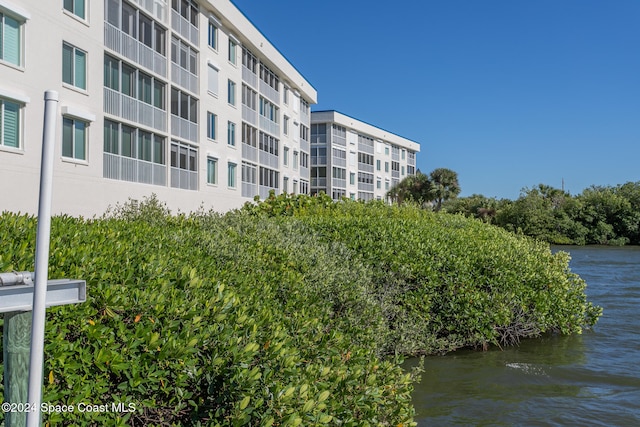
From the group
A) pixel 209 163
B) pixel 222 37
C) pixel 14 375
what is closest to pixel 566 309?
pixel 14 375

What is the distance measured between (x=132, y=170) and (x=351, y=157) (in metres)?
48.0

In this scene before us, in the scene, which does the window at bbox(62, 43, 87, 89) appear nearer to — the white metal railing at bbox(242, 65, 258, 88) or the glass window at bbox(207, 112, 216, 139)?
the glass window at bbox(207, 112, 216, 139)

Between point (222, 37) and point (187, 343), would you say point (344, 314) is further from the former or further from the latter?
point (222, 37)

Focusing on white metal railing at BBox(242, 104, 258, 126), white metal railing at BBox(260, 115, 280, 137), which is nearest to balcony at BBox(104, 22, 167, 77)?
white metal railing at BBox(242, 104, 258, 126)

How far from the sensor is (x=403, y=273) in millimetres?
10602

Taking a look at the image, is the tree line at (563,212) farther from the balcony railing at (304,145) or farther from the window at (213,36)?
the window at (213,36)

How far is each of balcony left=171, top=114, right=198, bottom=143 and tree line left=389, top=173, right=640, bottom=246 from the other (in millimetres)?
36360

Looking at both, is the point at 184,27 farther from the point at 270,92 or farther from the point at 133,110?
the point at 270,92

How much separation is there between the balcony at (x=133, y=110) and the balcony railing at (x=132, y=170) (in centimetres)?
163

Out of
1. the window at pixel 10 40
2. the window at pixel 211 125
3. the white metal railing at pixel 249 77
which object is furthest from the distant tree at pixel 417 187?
the window at pixel 10 40

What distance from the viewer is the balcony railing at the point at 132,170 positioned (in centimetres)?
2233

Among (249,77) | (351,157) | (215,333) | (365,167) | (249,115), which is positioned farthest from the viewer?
(365,167)

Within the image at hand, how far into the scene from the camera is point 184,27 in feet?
92.6

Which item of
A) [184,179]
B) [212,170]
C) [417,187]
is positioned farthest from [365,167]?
[184,179]
